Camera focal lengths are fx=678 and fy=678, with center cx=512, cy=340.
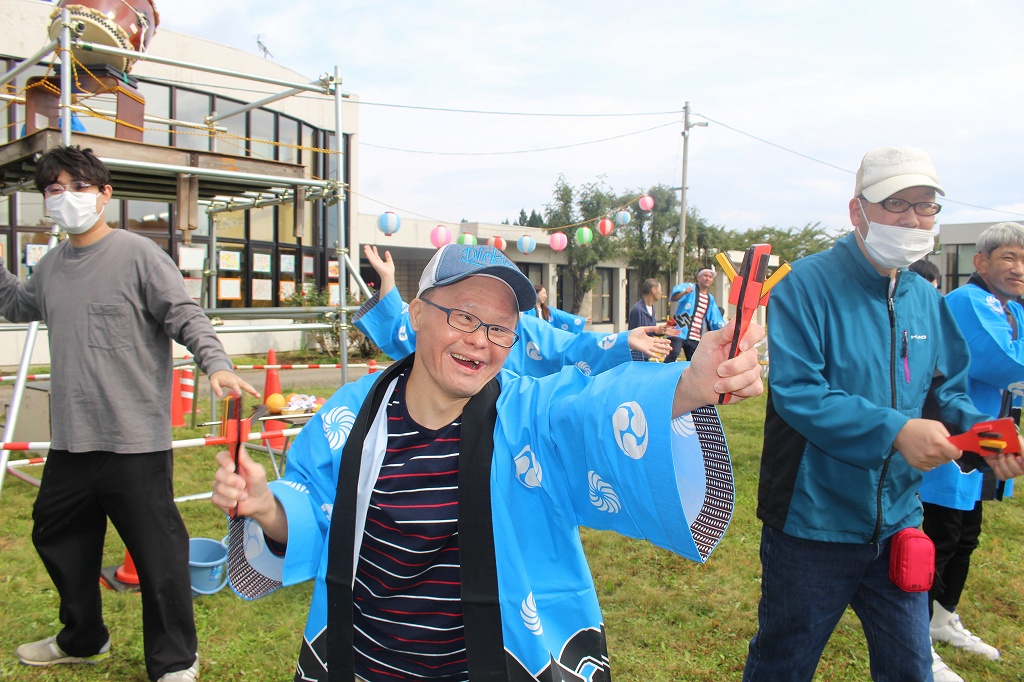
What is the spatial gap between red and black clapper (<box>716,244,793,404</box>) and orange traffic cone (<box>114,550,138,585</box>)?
3.94 m

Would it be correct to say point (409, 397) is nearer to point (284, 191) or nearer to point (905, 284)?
point (905, 284)

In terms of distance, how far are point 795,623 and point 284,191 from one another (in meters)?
4.51

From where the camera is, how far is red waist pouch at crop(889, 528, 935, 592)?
2020 mm

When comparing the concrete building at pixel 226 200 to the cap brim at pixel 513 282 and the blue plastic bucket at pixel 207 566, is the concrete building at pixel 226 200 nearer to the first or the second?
the blue plastic bucket at pixel 207 566

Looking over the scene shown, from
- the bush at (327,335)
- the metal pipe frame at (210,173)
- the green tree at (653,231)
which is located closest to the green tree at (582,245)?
the green tree at (653,231)

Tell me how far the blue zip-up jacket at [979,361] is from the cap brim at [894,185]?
3.65 feet

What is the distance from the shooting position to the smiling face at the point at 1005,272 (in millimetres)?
3088

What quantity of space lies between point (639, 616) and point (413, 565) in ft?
8.34

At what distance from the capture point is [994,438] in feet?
4.93

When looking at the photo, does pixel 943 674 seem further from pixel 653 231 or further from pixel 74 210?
pixel 653 231

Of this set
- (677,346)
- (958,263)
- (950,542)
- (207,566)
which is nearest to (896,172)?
(950,542)

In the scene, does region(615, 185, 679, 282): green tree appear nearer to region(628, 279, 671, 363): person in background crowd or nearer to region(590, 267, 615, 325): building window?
region(590, 267, 615, 325): building window

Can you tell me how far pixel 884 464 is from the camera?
2.03 meters

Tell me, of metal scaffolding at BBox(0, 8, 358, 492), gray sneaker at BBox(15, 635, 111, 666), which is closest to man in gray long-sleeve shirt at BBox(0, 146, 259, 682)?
gray sneaker at BBox(15, 635, 111, 666)
